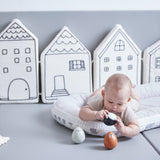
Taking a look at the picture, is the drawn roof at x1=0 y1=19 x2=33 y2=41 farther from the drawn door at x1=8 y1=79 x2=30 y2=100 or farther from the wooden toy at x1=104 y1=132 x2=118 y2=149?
the wooden toy at x1=104 y1=132 x2=118 y2=149

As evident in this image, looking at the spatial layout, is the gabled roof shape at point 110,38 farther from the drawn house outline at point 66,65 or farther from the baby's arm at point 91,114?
the baby's arm at point 91,114

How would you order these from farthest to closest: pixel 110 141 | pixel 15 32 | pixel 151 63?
pixel 151 63, pixel 15 32, pixel 110 141

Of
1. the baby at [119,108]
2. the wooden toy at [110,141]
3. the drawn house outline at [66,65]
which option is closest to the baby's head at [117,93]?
the baby at [119,108]

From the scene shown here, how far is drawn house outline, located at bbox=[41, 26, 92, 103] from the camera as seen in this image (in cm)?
140

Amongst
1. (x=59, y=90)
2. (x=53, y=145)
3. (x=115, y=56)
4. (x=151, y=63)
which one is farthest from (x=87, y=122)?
(x=151, y=63)

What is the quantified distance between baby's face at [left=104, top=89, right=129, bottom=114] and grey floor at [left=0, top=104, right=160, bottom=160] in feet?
0.38

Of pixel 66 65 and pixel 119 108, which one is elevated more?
pixel 66 65

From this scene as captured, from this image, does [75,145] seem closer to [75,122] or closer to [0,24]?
[75,122]

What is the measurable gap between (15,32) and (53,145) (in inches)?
26.3

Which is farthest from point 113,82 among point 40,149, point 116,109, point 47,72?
point 47,72

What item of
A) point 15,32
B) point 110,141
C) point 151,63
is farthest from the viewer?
point 151,63
